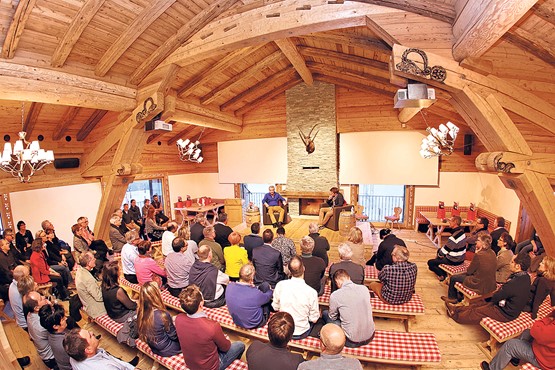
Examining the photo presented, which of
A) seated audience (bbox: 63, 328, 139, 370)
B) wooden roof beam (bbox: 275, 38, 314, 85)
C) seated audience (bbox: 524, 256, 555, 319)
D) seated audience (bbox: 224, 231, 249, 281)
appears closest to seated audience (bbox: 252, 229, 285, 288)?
seated audience (bbox: 224, 231, 249, 281)

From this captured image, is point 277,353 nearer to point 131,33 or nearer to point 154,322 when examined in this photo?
point 154,322

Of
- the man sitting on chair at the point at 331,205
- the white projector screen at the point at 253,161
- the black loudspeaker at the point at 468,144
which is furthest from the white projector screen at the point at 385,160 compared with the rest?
the white projector screen at the point at 253,161

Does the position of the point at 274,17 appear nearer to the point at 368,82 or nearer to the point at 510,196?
the point at 368,82

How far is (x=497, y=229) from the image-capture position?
4.77 meters

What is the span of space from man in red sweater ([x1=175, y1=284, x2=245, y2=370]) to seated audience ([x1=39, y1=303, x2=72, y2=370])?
3.69ft

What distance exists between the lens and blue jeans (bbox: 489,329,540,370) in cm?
255

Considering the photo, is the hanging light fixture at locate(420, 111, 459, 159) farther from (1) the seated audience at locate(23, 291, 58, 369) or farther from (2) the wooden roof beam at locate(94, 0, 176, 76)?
(1) the seated audience at locate(23, 291, 58, 369)

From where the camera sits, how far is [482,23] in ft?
7.51

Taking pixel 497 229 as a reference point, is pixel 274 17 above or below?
above

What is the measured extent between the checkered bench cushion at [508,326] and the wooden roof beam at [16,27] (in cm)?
630

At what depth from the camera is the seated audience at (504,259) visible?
4.02 m

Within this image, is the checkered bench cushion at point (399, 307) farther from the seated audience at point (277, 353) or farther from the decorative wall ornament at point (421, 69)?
the decorative wall ornament at point (421, 69)

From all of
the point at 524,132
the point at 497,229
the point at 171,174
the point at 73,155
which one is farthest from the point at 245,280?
the point at 171,174

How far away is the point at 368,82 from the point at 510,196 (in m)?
4.42
